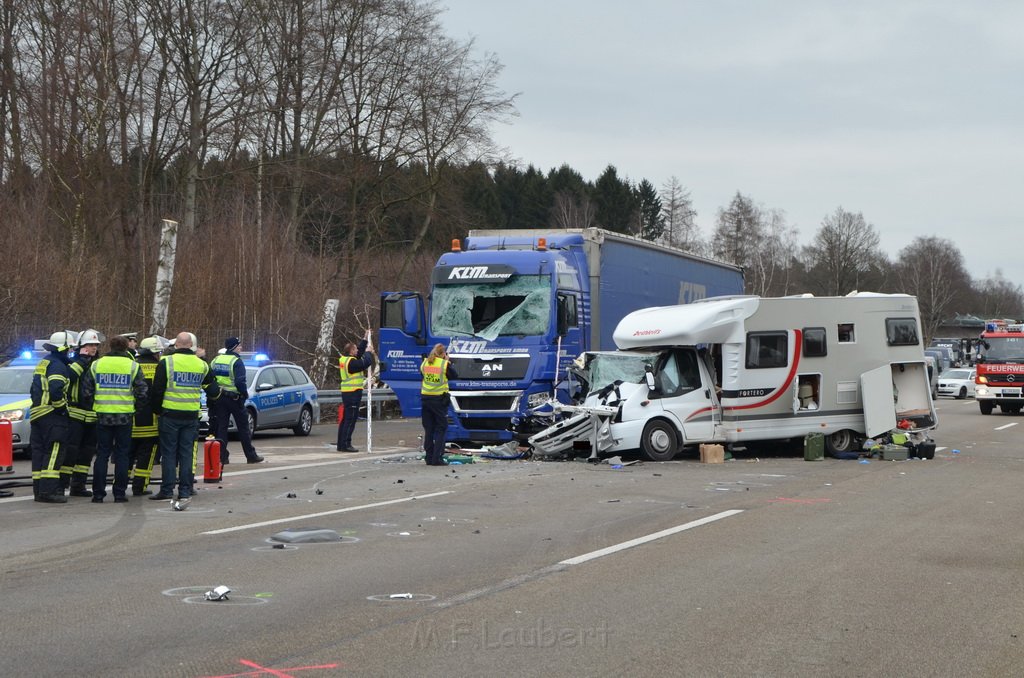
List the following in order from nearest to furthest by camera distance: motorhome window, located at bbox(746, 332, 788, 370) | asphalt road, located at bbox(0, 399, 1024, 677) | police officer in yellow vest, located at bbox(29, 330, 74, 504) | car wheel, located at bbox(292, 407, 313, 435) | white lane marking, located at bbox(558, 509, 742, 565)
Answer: asphalt road, located at bbox(0, 399, 1024, 677)
white lane marking, located at bbox(558, 509, 742, 565)
police officer in yellow vest, located at bbox(29, 330, 74, 504)
motorhome window, located at bbox(746, 332, 788, 370)
car wheel, located at bbox(292, 407, 313, 435)

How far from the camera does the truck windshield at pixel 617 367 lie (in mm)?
18109

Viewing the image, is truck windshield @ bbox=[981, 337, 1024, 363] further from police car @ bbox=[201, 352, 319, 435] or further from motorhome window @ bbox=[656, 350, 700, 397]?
police car @ bbox=[201, 352, 319, 435]

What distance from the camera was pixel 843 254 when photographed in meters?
91.9

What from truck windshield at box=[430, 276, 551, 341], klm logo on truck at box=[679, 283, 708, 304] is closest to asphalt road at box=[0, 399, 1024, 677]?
truck windshield at box=[430, 276, 551, 341]

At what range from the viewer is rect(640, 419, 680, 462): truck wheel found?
17484mm

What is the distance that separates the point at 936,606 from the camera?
23.8 feet

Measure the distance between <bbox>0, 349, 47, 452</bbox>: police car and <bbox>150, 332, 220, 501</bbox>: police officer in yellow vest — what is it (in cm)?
523

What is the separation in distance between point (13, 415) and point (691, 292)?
1376 cm

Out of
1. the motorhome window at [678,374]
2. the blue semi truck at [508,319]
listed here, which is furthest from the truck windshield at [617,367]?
the blue semi truck at [508,319]

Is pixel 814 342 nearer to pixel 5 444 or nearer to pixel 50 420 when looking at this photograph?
pixel 50 420

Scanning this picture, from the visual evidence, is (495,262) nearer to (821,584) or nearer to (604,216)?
(821,584)

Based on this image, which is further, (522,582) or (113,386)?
(113,386)

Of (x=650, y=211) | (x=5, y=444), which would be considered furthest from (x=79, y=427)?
(x=650, y=211)

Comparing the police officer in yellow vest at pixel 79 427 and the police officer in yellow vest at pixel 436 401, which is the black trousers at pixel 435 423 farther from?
the police officer in yellow vest at pixel 79 427
